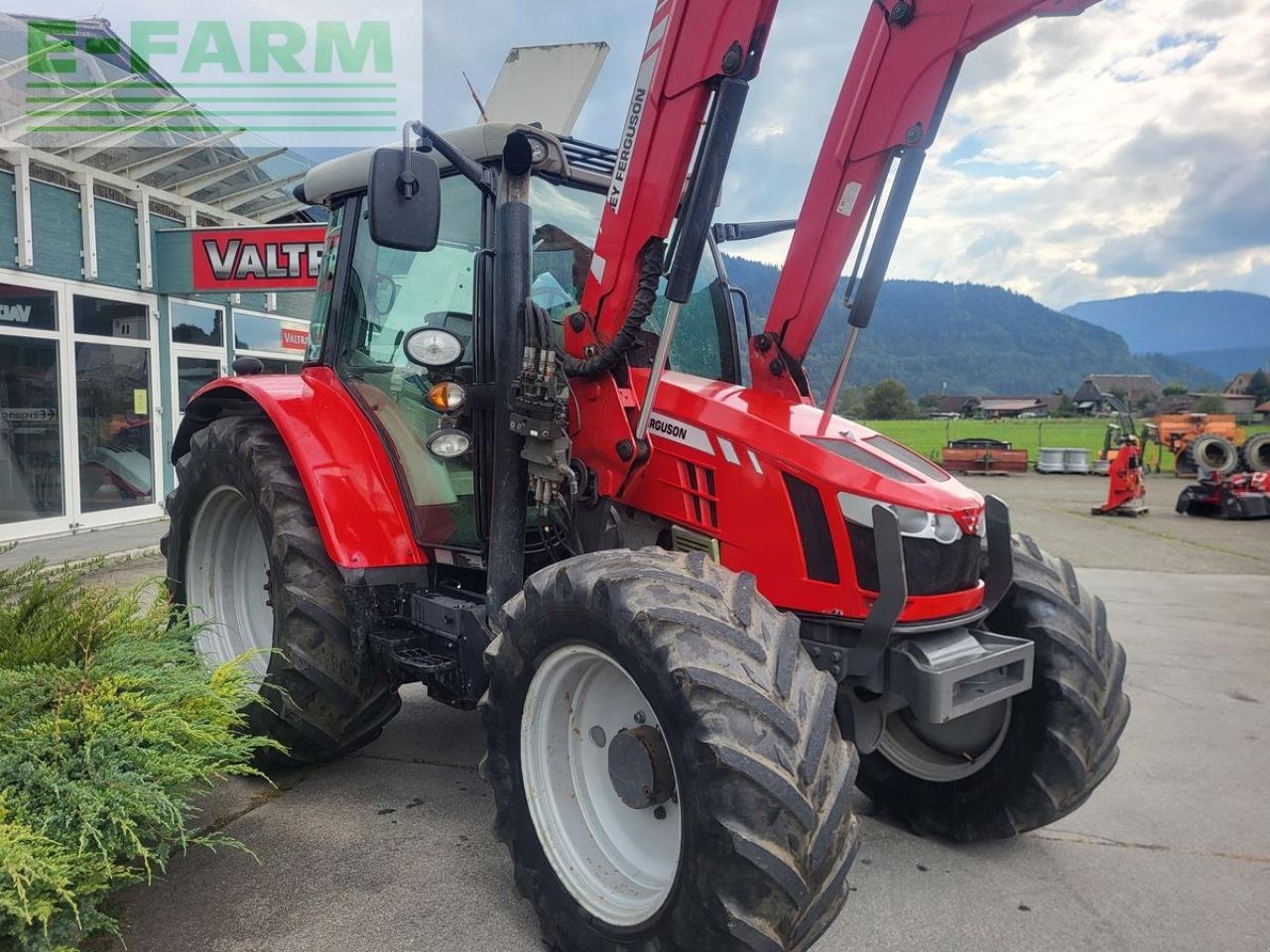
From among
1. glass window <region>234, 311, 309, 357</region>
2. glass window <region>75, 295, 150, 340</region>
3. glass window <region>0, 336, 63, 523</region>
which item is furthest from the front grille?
glass window <region>234, 311, 309, 357</region>

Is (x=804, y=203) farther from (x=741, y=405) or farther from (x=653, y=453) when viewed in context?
(x=653, y=453)

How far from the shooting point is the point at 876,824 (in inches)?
131

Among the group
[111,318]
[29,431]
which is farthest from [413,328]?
[111,318]

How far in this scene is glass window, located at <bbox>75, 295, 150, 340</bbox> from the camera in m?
9.26

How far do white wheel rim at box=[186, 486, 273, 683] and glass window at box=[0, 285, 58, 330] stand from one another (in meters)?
6.15

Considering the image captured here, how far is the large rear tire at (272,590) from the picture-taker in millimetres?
3201

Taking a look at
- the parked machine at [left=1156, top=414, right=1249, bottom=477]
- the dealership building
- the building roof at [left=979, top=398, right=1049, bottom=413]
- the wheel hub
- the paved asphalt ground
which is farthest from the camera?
the building roof at [left=979, top=398, right=1049, bottom=413]

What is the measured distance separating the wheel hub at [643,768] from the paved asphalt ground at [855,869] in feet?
1.87

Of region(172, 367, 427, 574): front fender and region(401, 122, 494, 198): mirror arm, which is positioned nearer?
region(401, 122, 494, 198): mirror arm

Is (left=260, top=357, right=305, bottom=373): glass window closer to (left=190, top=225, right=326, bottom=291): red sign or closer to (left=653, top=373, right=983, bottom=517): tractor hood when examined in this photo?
(left=190, top=225, right=326, bottom=291): red sign

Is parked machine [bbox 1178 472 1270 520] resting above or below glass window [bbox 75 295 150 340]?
below

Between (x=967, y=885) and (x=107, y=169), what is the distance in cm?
1055

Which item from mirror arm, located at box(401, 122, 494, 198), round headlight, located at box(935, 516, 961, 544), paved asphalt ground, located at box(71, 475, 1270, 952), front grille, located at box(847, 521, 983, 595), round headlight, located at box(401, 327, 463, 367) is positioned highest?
mirror arm, located at box(401, 122, 494, 198)

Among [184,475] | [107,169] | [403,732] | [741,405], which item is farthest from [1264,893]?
[107,169]
